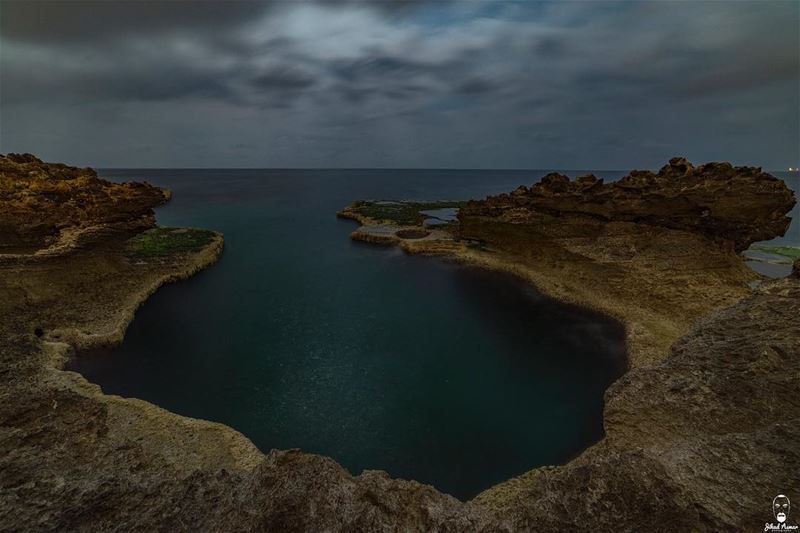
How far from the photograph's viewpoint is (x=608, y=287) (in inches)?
1615

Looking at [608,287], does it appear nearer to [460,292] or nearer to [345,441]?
[460,292]

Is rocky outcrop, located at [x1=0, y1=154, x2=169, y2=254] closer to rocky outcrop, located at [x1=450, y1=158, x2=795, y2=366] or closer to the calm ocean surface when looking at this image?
the calm ocean surface

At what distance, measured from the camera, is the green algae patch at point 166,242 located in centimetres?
5452

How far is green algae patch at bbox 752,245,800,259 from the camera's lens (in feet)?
200

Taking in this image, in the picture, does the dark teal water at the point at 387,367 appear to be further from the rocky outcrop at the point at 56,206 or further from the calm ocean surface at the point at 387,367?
the rocky outcrop at the point at 56,206

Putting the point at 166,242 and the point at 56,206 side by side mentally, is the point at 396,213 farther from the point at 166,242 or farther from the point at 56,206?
the point at 56,206

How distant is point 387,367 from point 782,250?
74.0m

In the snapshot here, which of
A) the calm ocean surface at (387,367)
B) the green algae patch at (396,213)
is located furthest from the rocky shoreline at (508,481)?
the green algae patch at (396,213)

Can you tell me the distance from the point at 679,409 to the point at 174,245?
64.7 m

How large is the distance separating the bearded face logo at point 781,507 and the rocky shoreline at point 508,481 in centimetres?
28

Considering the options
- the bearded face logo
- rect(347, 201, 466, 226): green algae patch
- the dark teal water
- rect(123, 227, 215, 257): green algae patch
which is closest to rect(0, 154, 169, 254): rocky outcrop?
the dark teal water

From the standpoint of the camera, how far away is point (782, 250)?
209ft

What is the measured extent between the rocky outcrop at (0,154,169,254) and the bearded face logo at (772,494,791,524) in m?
48.5

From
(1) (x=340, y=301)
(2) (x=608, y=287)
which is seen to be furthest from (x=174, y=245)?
(2) (x=608, y=287)
